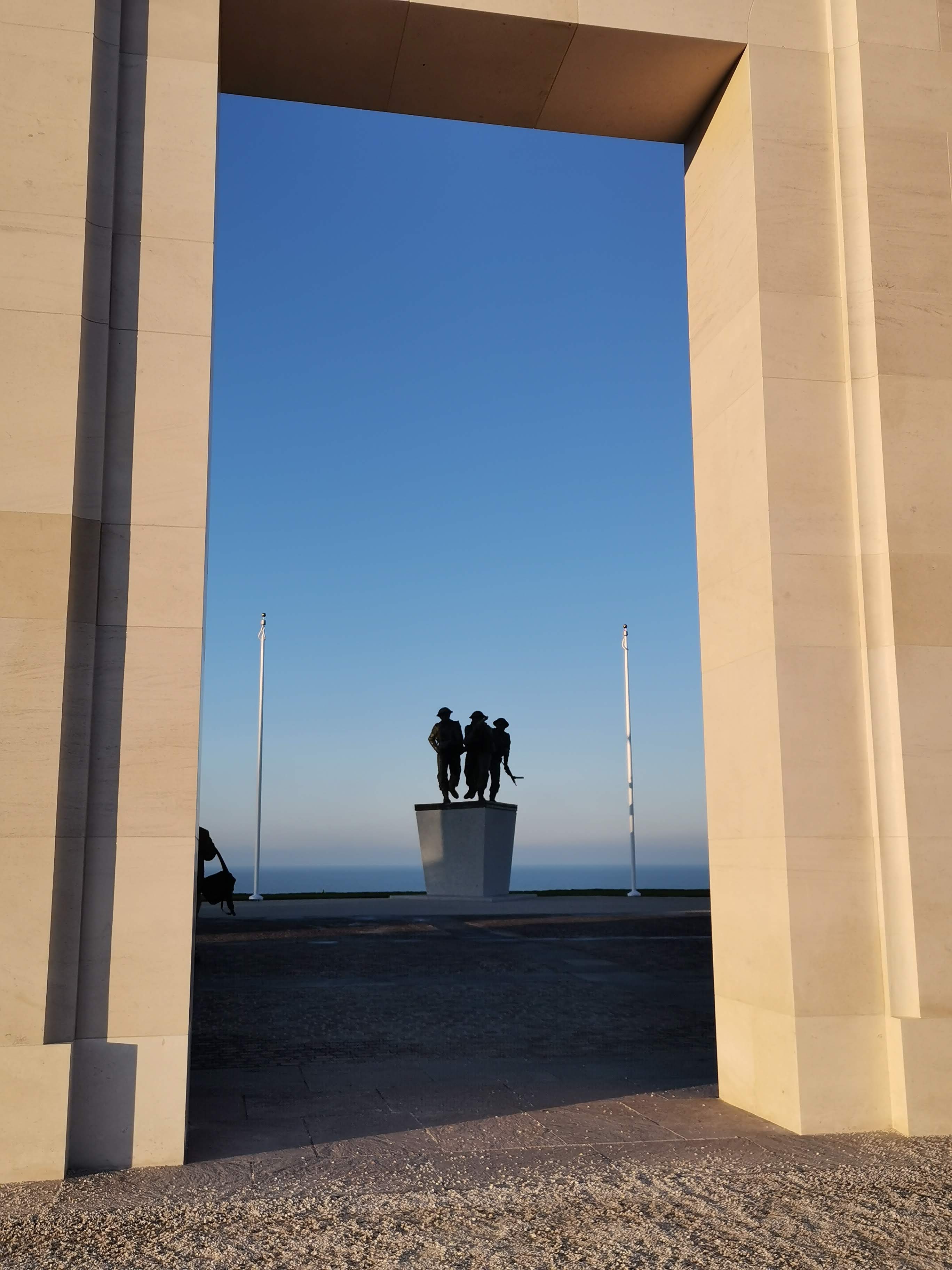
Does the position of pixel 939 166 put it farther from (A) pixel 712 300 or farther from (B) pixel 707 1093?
(B) pixel 707 1093

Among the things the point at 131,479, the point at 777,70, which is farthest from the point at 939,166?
the point at 131,479

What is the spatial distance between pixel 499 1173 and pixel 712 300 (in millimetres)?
5117

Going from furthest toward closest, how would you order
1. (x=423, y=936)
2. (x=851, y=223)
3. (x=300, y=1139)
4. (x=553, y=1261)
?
(x=423, y=936) < (x=851, y=223) < (x=300, y=1139) < (x=553, y=1261)

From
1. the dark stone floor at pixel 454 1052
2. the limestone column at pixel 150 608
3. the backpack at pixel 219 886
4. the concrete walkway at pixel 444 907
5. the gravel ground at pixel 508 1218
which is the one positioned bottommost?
the concrete walkway at pixel 444 907

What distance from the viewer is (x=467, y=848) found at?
25.5 meters

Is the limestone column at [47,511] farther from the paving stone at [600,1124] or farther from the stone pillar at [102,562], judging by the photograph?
the paving stone at [600,1124]

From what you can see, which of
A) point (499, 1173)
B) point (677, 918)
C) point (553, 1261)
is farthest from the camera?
point (677, 918)

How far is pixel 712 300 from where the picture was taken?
23.0ft

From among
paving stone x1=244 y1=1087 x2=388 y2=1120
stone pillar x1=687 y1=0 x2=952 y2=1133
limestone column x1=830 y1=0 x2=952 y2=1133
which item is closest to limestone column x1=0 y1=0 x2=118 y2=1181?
paving stone x1=244 y1=1087 x2=388 y2=1120

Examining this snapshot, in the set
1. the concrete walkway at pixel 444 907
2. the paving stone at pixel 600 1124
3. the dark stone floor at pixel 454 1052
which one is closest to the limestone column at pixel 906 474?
the dark stone floor at pixel 454 1052

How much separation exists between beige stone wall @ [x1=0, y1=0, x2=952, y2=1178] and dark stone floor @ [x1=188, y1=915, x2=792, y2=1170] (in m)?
0.74

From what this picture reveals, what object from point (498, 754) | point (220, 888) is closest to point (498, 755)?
point (498, 754)

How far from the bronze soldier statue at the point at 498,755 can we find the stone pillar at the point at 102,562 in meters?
20.8

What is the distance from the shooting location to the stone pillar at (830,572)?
579 cm
